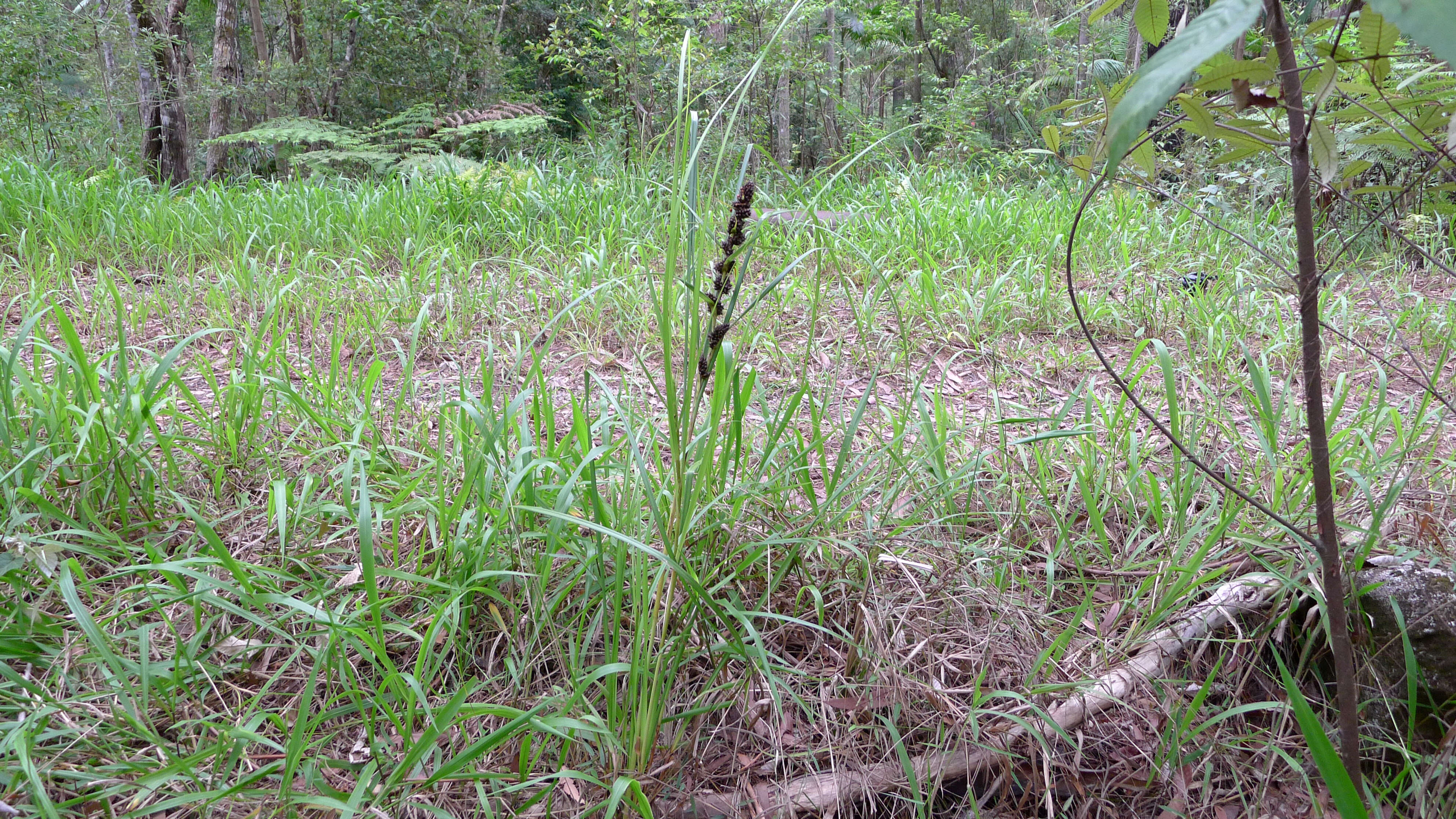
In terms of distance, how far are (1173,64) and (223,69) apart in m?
8.36

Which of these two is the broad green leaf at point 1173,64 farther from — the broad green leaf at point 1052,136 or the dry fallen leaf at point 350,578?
the dry fallen leaf at point 350,578

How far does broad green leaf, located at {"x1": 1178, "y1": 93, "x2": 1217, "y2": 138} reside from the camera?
29.5 inches

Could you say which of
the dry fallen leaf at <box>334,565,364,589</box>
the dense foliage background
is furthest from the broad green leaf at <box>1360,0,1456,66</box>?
the dense foliage background

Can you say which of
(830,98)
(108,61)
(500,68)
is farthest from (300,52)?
(108,61)

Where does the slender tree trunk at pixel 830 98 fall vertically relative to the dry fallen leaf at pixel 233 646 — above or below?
above

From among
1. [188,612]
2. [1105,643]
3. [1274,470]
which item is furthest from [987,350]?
[188,612]

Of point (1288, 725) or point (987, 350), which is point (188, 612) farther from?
point (987, 350)

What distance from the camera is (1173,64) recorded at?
0.40 metres

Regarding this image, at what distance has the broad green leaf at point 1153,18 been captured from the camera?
2.40ft

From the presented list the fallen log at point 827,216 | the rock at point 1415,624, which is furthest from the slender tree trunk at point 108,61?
the rock at point 1415,624

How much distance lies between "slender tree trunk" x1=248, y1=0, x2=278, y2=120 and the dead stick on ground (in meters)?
9.22

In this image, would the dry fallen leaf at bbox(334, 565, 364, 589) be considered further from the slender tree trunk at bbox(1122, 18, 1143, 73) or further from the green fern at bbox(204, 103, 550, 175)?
the slender tree trunk at bbox(1122, 18, 1143, 73)

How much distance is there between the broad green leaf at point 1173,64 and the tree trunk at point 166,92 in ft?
24.8

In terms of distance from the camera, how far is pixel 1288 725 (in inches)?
47.5
